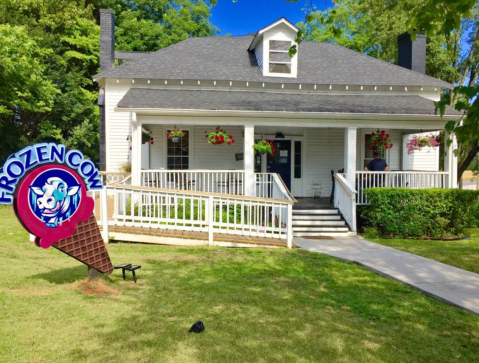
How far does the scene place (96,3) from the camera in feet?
98.2

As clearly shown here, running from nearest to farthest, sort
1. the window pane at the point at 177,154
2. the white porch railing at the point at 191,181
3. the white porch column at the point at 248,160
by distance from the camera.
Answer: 1. the white porch railing at the point at 191,181
2. the white porch column at the point at 248,160
3. the window pane at the point at 177,154

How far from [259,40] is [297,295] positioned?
12201mm

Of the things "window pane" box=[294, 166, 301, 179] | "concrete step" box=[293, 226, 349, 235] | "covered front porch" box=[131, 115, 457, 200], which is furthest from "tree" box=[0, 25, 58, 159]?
"concrete step" box=[293, 226, 349, 235]

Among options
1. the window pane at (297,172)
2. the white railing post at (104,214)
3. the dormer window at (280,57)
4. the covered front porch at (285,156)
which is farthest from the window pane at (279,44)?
the white railing post at (104,214)

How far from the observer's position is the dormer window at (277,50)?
14.7m

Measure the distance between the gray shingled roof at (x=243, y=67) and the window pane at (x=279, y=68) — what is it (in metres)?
0.48

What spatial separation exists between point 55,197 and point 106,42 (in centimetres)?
1358

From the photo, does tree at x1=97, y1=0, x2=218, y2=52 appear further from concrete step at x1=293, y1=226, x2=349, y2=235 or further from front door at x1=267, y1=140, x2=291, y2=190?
concrete step at x1=293, y1=226, x2=349, y2=235

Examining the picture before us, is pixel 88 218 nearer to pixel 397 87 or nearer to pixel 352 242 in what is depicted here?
pixel 352 242

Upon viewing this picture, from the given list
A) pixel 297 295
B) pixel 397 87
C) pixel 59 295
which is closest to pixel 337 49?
pixel 397 87

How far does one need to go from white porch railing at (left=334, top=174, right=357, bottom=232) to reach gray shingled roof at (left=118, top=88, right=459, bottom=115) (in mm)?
2251

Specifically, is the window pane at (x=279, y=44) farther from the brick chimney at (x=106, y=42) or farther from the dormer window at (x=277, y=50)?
the brick chimney at (x=106, y=42)

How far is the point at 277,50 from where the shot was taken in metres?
15.0

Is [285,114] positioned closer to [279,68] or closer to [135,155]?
[279,68]
